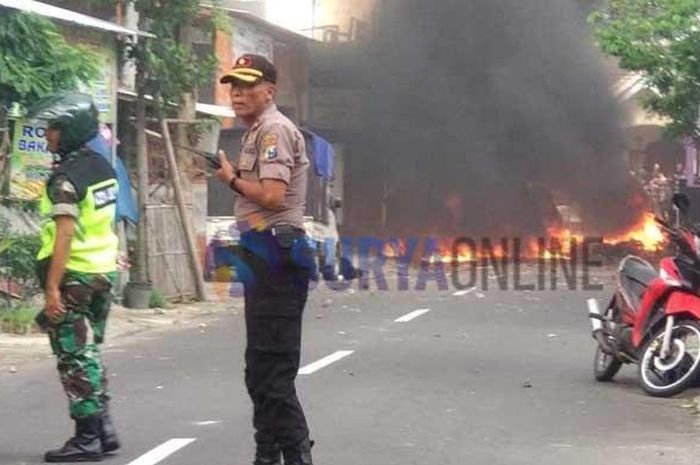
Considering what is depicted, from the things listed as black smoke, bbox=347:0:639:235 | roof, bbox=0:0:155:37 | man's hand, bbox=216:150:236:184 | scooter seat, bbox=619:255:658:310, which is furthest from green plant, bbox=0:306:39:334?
black smoke, bbox=347:0:639:235

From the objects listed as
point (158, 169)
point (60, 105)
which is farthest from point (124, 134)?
point (60, 105)

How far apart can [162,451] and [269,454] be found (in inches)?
57.4

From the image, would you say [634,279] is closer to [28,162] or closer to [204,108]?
[28,162]

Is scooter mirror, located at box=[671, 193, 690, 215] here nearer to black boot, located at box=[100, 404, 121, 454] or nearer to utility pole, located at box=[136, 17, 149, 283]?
black boot, located at box=[100, 404, 121, 454]

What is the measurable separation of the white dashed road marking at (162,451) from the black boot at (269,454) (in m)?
1.17

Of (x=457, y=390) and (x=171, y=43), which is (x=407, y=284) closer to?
(x=171, y=43)

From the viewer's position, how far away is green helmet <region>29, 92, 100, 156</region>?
23.1 feet

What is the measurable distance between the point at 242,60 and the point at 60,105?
1.28 metres

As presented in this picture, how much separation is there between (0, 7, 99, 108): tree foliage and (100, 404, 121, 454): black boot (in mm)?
6675

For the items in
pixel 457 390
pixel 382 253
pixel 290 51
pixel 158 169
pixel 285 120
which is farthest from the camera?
pixel 290 51

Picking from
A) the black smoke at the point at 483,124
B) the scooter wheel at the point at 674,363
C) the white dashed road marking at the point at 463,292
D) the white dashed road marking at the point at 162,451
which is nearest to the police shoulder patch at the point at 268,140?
the white dashed road marking at the point at 162,451

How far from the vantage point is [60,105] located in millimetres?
7078

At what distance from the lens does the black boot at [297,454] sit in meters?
6.12

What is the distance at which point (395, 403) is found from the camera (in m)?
9.27
